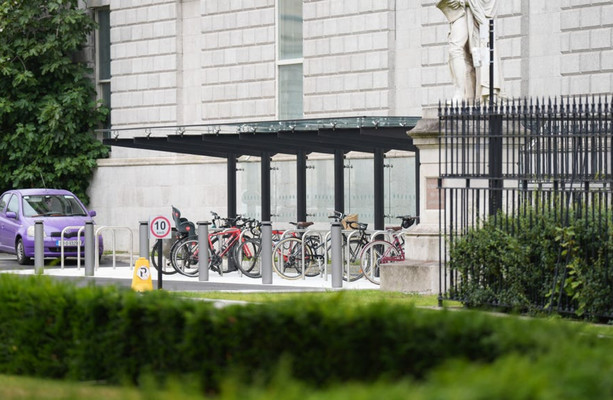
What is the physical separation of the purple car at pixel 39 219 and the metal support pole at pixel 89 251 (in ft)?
10.2

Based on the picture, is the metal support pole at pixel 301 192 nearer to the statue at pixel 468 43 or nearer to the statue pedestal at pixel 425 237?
the statue pedestal at pixel 425 237

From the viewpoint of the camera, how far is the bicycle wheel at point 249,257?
2245 cm

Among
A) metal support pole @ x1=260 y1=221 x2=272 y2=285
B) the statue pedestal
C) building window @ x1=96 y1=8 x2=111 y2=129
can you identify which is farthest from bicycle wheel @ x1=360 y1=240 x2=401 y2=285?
building window @ x1=96 y1=8 x2=111 y2=129

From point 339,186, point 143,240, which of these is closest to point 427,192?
point 339,186

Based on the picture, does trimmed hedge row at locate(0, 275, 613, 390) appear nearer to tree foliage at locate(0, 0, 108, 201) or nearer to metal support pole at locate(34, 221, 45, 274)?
metal support pole at locate(34, 221, 45, 274)

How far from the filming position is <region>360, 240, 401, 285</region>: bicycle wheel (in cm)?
2058

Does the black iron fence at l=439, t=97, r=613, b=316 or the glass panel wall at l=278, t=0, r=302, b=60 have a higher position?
the glass panel wall at l=278, t=0, r=302, b=60

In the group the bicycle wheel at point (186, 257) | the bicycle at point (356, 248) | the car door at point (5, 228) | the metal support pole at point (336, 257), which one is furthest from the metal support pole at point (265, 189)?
the car door at point (5, 228)

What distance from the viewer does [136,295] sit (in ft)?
31.1

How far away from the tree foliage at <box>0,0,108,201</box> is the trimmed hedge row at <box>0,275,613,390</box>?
982 inches

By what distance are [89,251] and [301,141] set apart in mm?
4390

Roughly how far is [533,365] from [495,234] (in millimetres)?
8855

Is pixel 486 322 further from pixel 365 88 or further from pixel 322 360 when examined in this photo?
pixel 365 88

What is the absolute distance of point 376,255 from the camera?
69.1 ft
